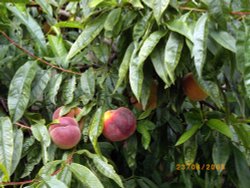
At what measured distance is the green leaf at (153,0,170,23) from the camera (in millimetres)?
1029

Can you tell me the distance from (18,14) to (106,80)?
383 mm

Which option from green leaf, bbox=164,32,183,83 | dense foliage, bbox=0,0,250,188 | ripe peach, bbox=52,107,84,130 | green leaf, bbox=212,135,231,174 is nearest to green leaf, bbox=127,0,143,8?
dense foliage, bbox=0,0,250,188

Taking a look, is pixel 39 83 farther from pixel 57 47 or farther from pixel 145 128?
pixel 145 128

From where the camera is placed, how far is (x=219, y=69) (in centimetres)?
112

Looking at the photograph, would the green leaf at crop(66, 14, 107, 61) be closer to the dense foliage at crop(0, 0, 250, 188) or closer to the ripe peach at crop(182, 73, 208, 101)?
the dense foliage at crop(0, 0, 250, 188)

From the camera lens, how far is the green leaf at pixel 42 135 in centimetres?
117

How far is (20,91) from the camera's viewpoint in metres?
1.24

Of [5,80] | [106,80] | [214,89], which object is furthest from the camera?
[5,80]

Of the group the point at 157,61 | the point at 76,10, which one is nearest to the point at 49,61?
the point at 76,10

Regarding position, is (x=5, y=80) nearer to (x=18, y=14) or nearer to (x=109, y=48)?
(x=18, y=14)

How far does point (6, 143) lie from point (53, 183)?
0.67ft

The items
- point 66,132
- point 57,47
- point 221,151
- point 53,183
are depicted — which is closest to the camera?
point 53,183

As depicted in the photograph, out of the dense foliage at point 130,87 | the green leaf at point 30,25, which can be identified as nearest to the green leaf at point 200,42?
the dense foliage at point 130,87

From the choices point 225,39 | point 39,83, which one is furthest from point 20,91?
point 225,39
